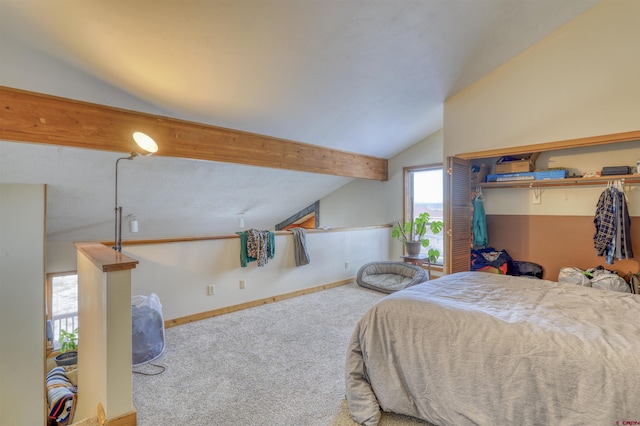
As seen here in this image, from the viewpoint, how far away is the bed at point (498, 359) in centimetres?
136

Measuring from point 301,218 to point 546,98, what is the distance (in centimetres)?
514

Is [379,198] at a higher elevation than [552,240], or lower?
higher

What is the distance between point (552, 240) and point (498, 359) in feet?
8.76

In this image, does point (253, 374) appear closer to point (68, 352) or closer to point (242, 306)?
point (242, 306)

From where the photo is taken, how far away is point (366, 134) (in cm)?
471

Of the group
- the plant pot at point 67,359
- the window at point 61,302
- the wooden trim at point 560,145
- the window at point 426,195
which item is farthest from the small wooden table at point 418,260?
the window at point 61,302

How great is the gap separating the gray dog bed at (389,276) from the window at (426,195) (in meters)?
0.85

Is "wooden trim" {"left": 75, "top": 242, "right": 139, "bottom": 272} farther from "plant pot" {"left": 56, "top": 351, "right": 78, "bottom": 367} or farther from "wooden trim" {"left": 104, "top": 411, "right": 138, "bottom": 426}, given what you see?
"plant pot" {"left": 56, "top": 351, "right": 78, "bottom": 367}

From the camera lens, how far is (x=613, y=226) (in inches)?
115

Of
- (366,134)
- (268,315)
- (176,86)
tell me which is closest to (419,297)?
(268,315)

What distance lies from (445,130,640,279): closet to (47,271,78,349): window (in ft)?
17.1

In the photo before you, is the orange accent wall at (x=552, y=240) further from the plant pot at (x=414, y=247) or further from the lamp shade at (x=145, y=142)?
the lamp shade at (x=145, y=142)

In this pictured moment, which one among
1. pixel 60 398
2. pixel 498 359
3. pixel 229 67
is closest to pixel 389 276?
pixel 498 359

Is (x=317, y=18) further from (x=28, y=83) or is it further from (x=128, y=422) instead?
(x=128, y=422)
